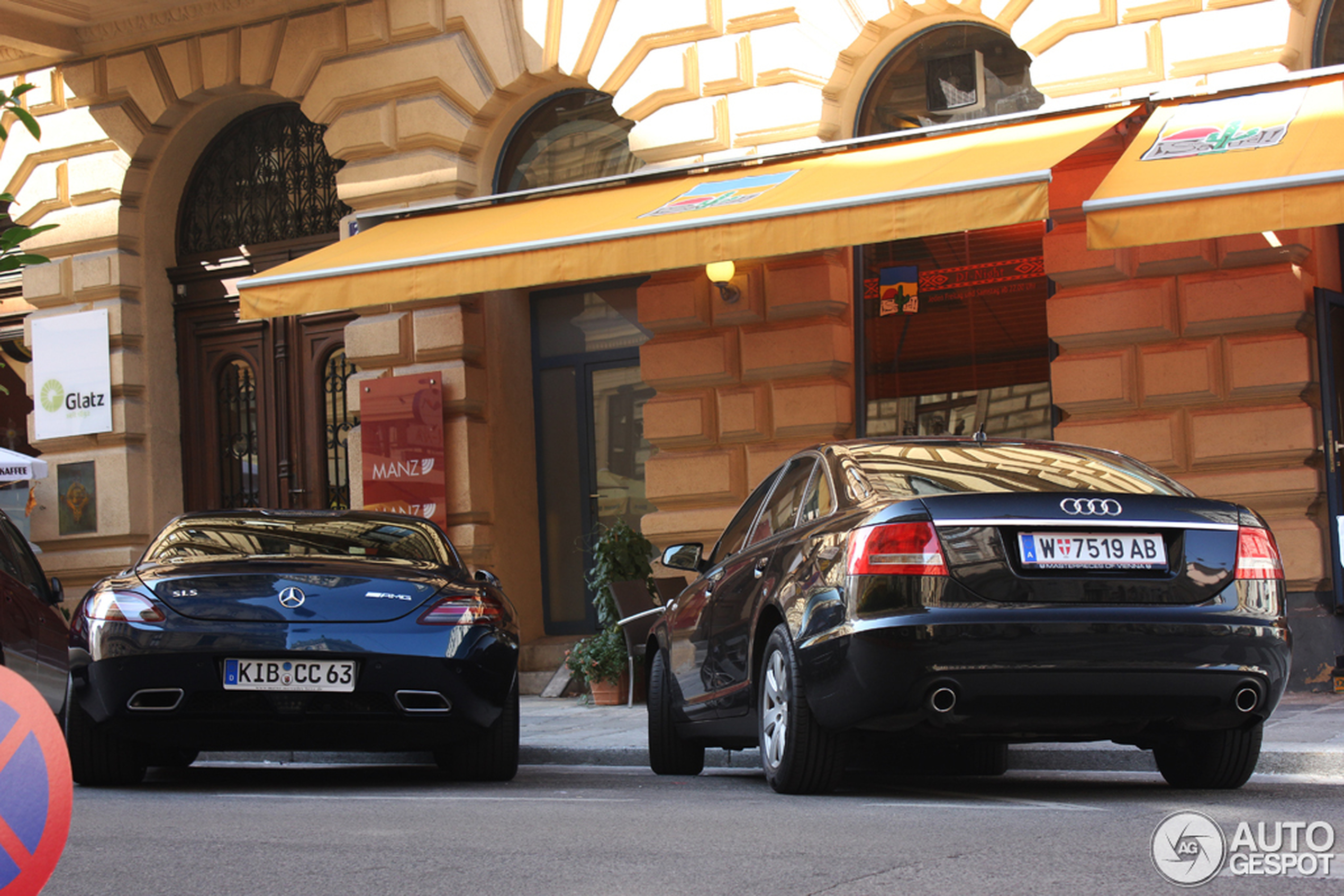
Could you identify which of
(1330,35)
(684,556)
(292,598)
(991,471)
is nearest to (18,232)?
(292,598)

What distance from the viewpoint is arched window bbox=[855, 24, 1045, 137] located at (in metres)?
12.7

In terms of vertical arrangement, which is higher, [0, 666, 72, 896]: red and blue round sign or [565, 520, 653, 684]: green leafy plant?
[0, 666, 72, 896]: red and blue round sign

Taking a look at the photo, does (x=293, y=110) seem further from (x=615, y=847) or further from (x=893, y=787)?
(x=615, y=847)

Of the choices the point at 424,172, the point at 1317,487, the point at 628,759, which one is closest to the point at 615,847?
the point at 628,759

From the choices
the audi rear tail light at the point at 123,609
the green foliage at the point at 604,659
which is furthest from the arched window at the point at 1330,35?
the audi rear tail light at the point at 123,609

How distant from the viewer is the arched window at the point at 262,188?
15.9m

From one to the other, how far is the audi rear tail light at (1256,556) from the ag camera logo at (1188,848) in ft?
3.00

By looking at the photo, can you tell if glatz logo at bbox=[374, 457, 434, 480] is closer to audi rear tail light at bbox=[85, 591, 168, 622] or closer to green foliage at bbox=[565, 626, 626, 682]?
green foliage at bbox=[565, 626, 626, 682]

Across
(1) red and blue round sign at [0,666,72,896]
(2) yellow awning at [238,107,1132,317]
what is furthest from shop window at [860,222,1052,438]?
(1) red and blue round sign at [0,666,72,896]

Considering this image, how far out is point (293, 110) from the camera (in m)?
16.1

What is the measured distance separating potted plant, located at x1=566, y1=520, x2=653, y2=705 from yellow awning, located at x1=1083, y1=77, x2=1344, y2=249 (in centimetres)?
470

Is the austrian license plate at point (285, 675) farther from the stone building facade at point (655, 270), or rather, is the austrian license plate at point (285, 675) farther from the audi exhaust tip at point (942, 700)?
the stone building facade at point (655, 270)

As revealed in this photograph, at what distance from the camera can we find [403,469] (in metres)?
14.3

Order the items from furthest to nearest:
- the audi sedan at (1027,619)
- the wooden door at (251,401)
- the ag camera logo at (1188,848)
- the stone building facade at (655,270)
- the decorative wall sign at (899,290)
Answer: the wooden door at (251,401) < the decorative wall sign at (899,290) < the stone building facade at (655,270) < the audi sedan at (1027,619) < the ag camera logo at (1188,848)
